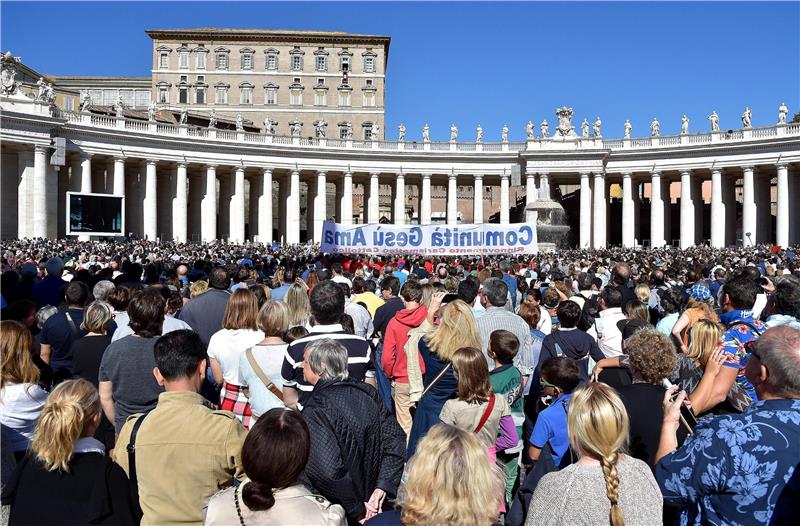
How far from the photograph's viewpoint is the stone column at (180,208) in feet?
192

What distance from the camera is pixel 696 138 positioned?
5984cm

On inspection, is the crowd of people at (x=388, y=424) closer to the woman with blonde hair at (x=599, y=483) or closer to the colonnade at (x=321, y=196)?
the woman with blonde hair at (x=599, y=483)

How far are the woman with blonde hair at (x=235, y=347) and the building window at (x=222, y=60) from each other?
85951 millimetres

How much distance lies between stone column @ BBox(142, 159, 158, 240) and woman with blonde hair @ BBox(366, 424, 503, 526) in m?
54.9

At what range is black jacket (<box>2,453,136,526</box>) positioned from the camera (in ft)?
14.5

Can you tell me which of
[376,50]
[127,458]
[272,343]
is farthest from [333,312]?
[376,50]

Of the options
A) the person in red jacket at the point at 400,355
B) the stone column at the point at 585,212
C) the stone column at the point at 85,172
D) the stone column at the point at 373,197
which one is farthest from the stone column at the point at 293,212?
the person in red jacket at the point at 400,355

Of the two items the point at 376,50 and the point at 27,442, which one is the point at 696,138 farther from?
the point at 27,442

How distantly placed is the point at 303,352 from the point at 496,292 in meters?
3.92

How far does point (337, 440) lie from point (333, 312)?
2.49m

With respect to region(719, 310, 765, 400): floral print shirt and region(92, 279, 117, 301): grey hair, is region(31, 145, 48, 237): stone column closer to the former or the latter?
region(92, 279, 117, 301): grey hair

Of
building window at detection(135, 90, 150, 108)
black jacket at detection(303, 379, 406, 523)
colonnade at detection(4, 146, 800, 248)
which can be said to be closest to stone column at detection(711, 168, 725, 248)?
colonnade at detection(4, 146, 800, 248)

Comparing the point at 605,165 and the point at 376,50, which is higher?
the point at 376,50

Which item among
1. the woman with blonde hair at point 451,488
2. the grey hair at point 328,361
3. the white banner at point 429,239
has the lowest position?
the woman with blonde hair at point 451,488
